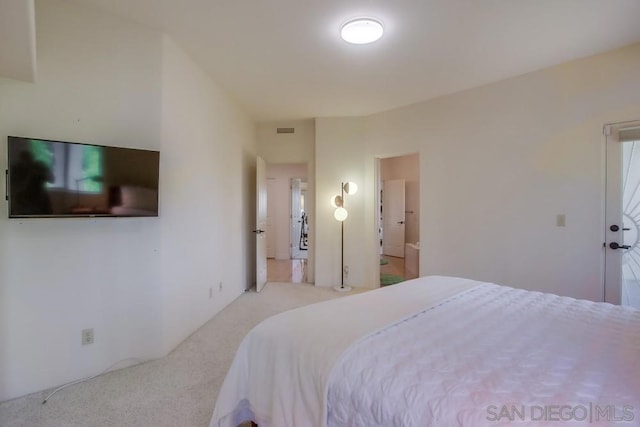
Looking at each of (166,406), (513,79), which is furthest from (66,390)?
(513,79)

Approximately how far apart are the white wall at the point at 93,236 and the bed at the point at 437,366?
1.38 metres

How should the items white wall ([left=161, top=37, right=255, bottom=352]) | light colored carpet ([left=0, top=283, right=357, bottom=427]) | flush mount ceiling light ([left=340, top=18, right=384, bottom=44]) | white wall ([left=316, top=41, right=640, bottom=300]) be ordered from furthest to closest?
white wall ([left=316, top=41, right=640, bottom=300]), white wall ([left=161, top=37, right=255, bottom=352]), flush mount ceiling light ([left=340, top=18, right=384, bottom=44]), light colored carpet ([left=0, top=283, right=357, bottom=427])

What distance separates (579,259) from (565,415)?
2.69m

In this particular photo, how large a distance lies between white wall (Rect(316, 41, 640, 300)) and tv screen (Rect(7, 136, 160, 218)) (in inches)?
124

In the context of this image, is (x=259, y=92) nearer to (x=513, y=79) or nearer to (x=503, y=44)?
(x=503, y=44)

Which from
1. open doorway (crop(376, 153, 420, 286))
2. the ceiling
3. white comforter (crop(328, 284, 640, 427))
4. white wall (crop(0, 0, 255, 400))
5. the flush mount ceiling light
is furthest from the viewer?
open doorway (crop(376, 153, 420, 286))

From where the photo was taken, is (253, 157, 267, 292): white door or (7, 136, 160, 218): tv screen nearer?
(7, 136, 160, 218): tv screen

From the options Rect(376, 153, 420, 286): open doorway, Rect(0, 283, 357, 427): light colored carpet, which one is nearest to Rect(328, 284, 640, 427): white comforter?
Rect(0, 283, 357, 427): light colored carpet

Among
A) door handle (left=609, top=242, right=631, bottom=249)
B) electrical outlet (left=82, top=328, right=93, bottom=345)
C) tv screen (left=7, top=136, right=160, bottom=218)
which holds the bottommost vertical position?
electrical outlet (left=82, top=328, right=93, bottom=345)

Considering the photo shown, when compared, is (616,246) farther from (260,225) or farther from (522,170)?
(260,225)

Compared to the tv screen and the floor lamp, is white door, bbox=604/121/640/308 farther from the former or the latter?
the tv screen

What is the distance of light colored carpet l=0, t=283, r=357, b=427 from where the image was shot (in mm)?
1709

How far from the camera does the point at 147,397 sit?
192cm

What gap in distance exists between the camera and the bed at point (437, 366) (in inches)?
33.7
